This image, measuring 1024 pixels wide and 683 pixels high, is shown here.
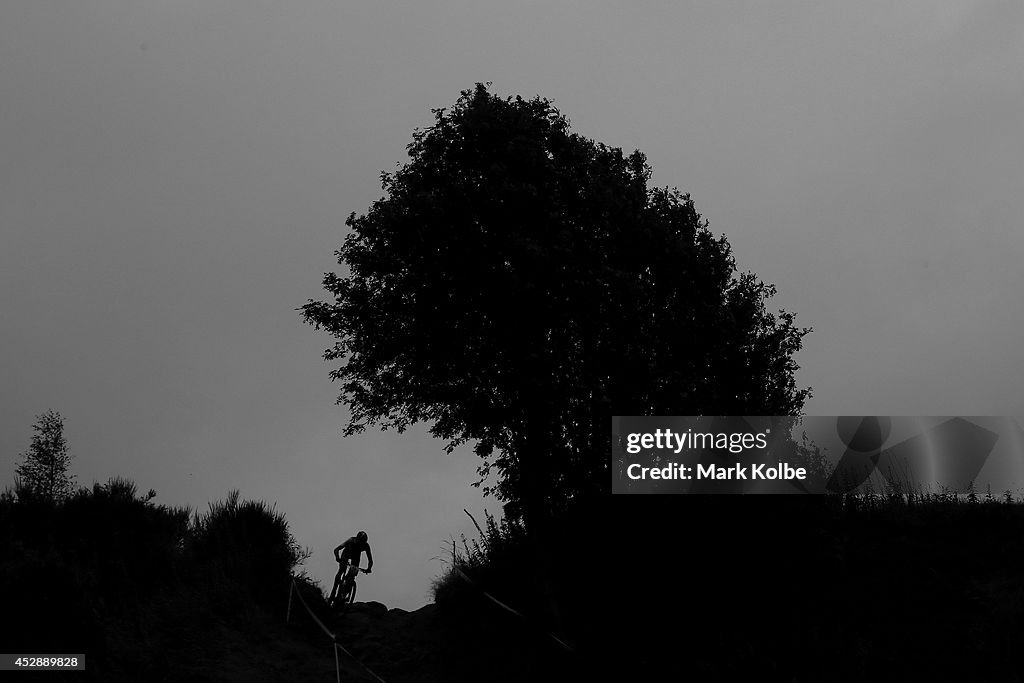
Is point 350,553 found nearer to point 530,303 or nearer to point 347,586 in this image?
point 347,586

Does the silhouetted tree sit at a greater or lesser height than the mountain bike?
greater

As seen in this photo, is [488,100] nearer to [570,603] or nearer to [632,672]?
[570,603]

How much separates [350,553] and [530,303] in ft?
26.5

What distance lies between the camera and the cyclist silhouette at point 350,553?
21.7 metres

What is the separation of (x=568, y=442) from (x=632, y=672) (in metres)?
8.80

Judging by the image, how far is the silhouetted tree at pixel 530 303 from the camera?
21.8 metres

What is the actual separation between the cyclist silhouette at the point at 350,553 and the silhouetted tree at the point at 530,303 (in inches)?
151

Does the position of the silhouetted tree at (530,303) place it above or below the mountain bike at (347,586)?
above

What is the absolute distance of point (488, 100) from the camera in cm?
2559

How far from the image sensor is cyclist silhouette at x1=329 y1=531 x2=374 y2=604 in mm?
21680

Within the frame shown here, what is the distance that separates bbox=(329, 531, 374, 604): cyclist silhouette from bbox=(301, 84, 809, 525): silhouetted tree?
383 cm

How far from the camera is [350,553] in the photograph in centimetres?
2172

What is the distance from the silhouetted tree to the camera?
21828 millimetres

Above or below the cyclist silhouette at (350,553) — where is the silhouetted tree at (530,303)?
above
